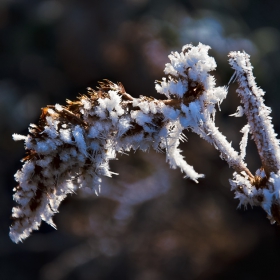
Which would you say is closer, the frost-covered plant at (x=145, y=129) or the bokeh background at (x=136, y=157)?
the frost-covered plant at (x=145, y=129)

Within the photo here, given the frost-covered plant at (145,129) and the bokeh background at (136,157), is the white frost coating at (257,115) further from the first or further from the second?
the bokeh background at (136,157)

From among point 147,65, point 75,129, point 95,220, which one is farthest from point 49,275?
point 75,129

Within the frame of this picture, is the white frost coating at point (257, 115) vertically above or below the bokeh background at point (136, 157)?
below

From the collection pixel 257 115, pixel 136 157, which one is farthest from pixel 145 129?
pixel 136 157

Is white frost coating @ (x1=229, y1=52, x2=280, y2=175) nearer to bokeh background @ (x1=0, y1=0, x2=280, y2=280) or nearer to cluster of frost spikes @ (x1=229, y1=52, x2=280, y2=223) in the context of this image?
cluster of frost spikes @ (x1=229, y1=52, x2=280, y2=223)

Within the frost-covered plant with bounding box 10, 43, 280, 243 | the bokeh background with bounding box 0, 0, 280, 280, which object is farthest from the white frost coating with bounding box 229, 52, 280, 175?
the bokeh background with bounding box 0, 0, 280, 280

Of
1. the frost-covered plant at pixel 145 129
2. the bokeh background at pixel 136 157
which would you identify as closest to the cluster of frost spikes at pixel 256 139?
the frost-covered plant at pixel 145 129
